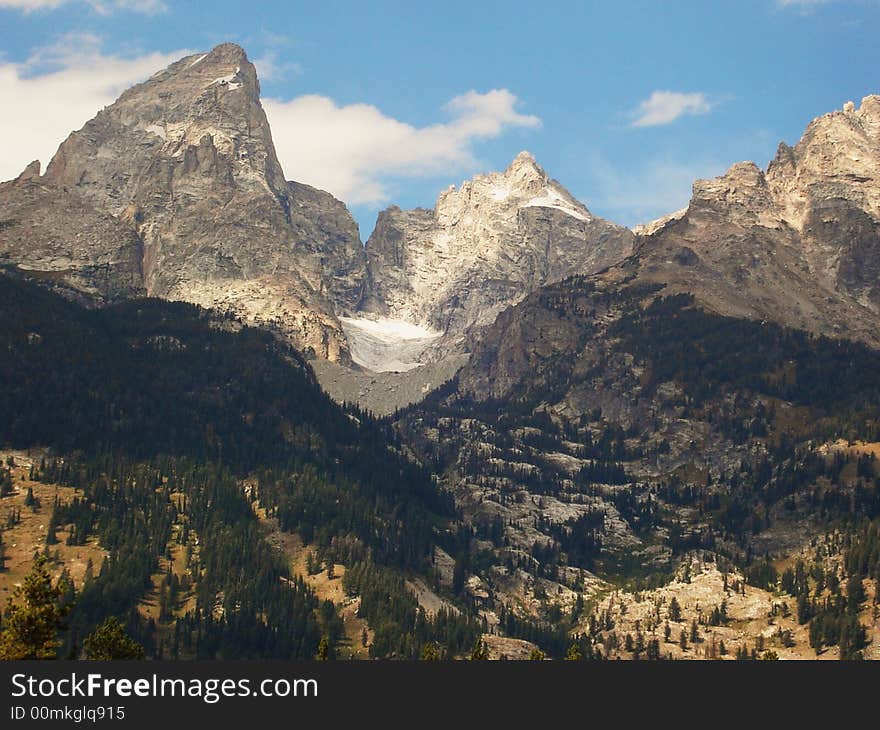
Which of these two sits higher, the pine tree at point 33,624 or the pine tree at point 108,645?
the pine tree at point 33,624

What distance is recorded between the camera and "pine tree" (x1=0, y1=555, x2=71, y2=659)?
412 feet

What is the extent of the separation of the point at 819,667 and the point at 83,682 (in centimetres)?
5759

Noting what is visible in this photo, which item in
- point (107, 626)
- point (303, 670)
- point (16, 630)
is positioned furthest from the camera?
point (107, 626)

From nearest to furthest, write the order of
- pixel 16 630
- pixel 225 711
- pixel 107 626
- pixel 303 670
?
pixel 225 711, pixel 303 670, pixel 16 630, pixel 107 626

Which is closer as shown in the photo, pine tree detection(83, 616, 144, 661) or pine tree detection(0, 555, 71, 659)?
pine tree detection(0, 555, 71, 659)

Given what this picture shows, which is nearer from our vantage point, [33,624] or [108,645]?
[33,624]

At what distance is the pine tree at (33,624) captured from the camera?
12556 cm

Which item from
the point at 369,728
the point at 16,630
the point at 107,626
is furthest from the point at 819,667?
the point at 107,626

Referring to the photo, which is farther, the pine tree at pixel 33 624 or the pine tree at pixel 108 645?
the pine tree at pixel 108 645

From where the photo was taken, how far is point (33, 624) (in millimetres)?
126688

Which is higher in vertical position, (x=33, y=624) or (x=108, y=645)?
(x=33, y=624)

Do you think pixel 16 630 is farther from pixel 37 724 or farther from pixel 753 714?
pixel 753 714

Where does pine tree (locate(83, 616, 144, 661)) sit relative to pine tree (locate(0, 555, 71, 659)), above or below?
below

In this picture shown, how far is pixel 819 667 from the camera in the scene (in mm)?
101562
